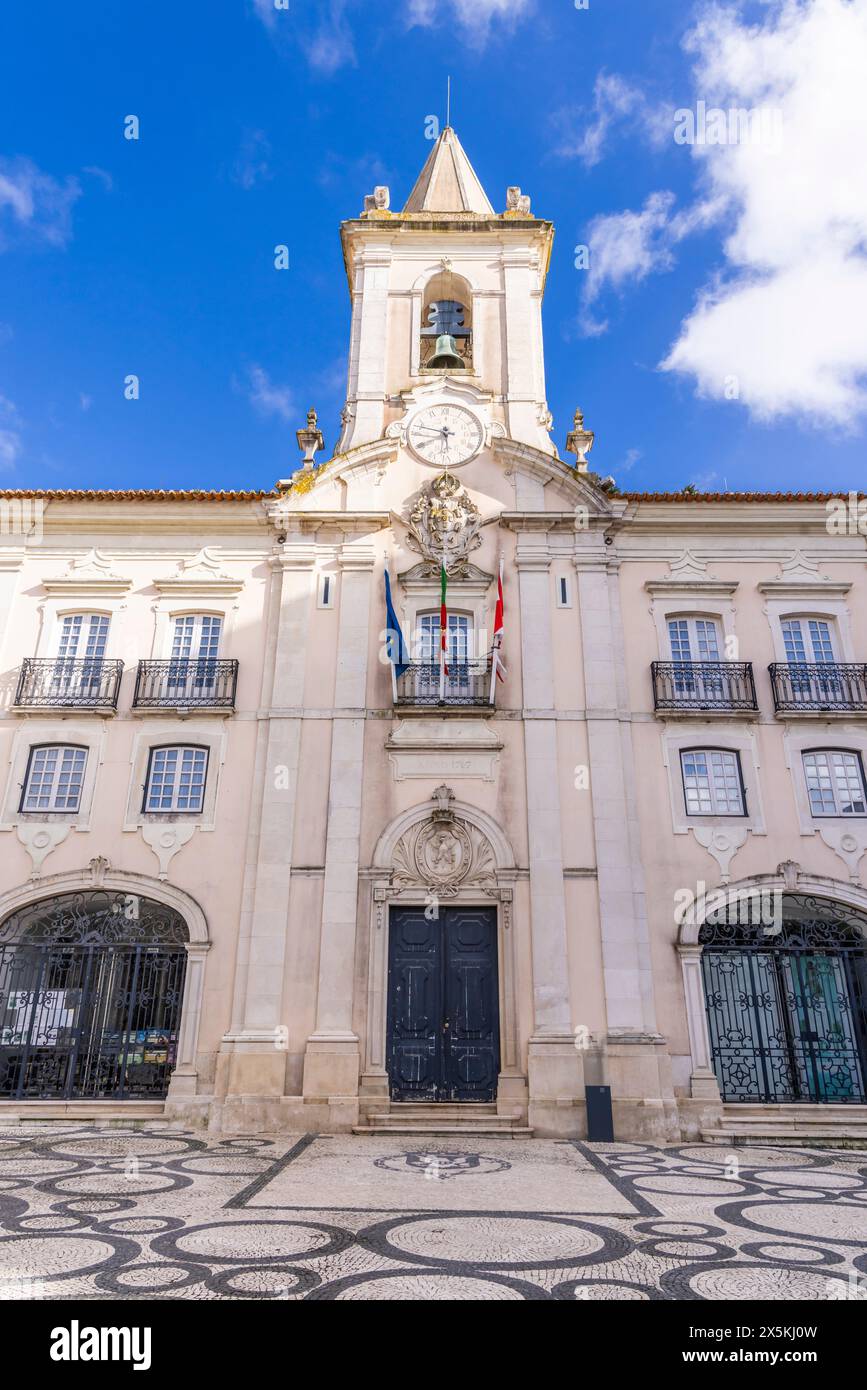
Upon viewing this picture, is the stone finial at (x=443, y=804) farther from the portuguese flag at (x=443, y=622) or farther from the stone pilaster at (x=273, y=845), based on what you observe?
the stone pilaster at (x=273, y=845)

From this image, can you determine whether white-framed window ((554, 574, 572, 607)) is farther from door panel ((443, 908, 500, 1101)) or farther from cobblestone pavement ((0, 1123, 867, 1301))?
cobblestone pavement ((0, 1123, 867, 1301))

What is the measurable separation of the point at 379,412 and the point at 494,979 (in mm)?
11592

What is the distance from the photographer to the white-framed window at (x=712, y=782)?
14453mm

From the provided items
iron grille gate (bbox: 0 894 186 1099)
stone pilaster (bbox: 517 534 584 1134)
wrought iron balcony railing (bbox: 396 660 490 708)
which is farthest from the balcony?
iron grille gate (bbox: 0 894 186 1099)

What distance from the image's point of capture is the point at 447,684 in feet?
49.2

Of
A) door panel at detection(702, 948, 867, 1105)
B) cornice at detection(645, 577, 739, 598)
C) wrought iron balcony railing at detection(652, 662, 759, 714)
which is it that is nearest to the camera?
door panel at detection(702, 948, 867, 1105)

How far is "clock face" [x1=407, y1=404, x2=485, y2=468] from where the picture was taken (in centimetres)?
1686

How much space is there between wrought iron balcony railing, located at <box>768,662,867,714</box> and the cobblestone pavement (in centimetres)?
727

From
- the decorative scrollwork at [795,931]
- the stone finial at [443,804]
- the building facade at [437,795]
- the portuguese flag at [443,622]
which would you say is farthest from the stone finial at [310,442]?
the decorative scrollwork at [795,931]

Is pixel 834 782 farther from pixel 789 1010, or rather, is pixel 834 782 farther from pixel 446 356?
pixel 446 356

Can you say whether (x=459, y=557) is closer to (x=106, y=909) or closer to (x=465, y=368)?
(x=465, y=368)

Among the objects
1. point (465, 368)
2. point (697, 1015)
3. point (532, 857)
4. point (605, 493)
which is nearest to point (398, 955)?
point (532, 857)

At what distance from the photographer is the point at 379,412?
17.7 m

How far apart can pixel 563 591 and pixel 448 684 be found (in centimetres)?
298
